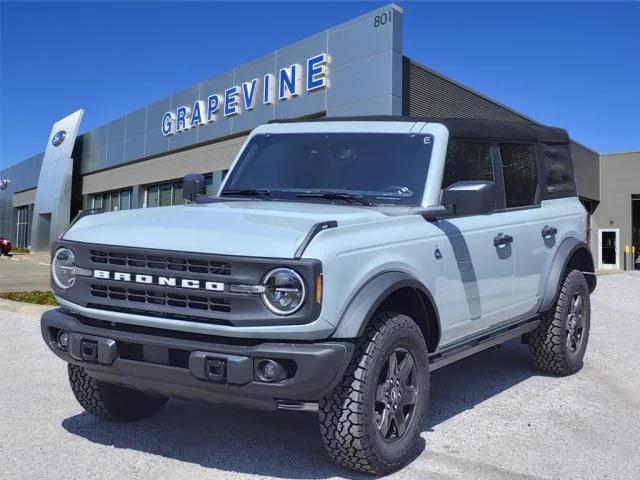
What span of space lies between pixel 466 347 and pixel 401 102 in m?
11.3

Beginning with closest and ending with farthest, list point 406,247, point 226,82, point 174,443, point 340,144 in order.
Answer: point 406,247 → point 174,443 → point 340,144 → point 226,82

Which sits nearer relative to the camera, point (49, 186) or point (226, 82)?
point (226, 82)

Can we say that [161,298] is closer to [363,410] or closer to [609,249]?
[363,410]

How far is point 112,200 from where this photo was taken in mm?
33219

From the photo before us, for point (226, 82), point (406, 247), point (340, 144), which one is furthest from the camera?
point (226, 82)

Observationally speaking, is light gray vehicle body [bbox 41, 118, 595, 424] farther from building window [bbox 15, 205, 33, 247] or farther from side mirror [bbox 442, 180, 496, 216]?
building window [bbox 15, 205, 33, 247]

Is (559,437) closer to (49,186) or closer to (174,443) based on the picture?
(174,443)

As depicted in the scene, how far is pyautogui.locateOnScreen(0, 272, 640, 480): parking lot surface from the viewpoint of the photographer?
139 inches

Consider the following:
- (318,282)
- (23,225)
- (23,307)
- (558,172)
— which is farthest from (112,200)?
(318,282)

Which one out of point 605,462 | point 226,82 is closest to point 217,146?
point 226,82

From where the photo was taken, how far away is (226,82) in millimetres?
20781

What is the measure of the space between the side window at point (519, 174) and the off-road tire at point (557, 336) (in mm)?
874

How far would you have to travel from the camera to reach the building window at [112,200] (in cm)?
3112

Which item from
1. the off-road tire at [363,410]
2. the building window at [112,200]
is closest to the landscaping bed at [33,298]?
the off-road tire at [363,410]
